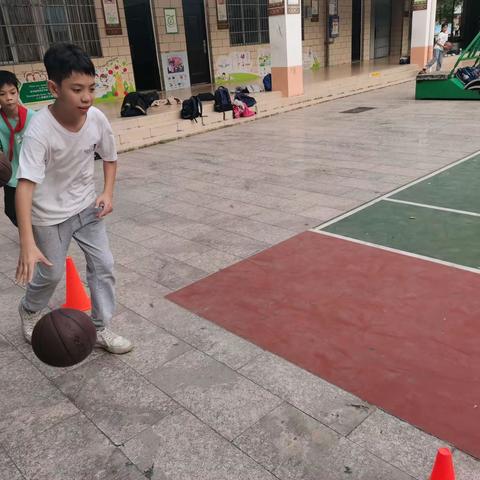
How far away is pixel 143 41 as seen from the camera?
1677cm

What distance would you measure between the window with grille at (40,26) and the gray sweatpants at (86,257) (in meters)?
11.5

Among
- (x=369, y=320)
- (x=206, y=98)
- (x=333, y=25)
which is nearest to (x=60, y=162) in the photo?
(x=369, y=320)

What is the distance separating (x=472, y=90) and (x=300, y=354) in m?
14.0

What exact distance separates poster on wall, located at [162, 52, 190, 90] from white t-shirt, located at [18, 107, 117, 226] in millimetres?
14253

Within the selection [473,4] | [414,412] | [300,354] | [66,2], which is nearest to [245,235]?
[300,354]

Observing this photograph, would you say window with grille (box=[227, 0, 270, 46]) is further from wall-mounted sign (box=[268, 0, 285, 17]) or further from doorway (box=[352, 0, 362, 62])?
doorway (box=[352, 0, 362, 62])

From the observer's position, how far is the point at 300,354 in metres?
3.58

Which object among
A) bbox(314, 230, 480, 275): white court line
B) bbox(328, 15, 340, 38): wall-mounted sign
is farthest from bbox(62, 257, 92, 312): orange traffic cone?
bbox(328, 15, 340, 38): wall-mounted sign

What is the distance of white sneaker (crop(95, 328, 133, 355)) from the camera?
3.70m

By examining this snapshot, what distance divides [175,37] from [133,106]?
5.50 meters

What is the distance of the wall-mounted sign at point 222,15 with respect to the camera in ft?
57.9

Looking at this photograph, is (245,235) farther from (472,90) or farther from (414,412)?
(472,90)

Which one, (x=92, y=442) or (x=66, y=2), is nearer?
(x=92, y=442)

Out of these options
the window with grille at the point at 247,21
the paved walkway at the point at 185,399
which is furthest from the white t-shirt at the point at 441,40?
the paved walkway at the point at 185,399
